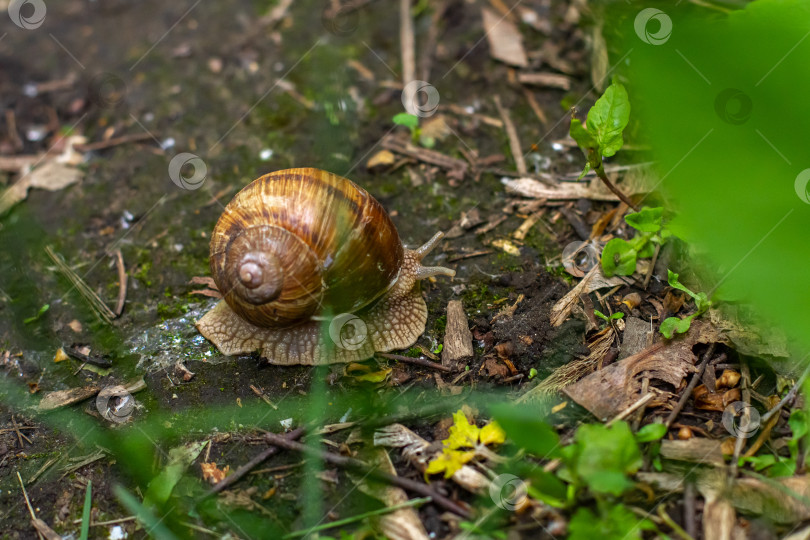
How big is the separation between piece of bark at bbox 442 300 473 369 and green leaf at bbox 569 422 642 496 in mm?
1024

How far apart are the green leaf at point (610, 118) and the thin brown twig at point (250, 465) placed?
8.00 ft

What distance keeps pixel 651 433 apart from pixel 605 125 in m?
1.77

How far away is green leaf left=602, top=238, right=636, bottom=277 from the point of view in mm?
3938

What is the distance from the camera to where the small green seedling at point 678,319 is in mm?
3562

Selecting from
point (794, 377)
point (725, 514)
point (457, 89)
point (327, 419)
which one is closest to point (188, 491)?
point (327, 419)

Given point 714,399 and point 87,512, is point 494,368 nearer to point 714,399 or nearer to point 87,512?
point 714,399

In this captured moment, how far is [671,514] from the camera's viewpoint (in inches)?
117

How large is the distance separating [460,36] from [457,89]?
0.73m

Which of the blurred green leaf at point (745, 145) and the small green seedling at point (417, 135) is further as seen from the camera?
the small green seedling at point (417, 135)

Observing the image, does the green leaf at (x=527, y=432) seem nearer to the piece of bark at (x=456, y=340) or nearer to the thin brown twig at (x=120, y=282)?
the piece of bark at (x=456, y=340)

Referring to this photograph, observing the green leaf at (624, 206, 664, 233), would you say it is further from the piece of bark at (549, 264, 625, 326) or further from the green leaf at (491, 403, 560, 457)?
the green leaf at (491, 403, 560, 457)

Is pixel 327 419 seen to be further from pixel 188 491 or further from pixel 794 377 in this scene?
pixel 794 377

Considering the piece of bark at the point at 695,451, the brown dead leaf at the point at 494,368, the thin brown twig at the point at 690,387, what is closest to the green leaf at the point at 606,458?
the piece of bark at the point at 695,451

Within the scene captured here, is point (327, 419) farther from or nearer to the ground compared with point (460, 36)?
nearer to the ground
